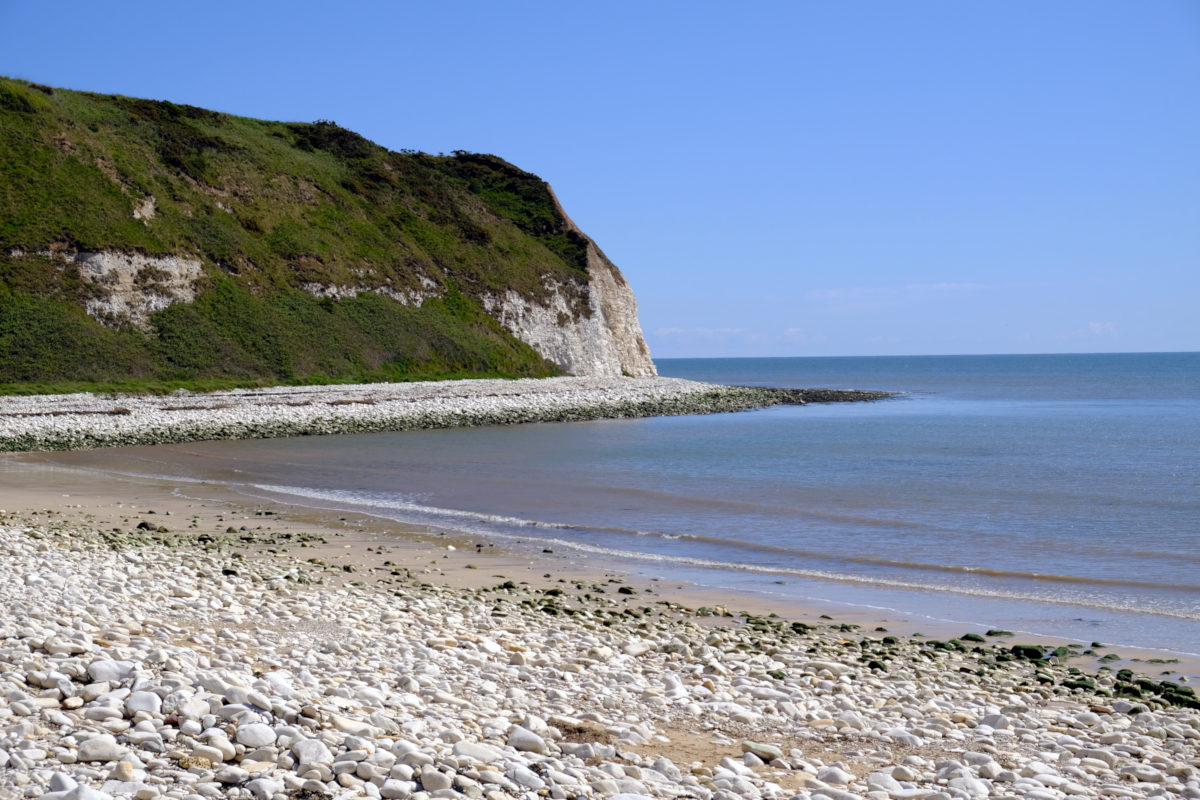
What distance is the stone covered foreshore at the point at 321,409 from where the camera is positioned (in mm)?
31719

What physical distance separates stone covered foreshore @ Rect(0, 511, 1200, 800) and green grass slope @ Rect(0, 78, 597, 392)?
40.9m

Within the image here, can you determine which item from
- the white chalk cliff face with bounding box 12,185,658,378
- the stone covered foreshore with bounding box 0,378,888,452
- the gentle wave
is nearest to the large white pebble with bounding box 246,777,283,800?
the gentle wave

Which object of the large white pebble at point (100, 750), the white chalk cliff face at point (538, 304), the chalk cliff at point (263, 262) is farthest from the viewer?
the white chalk cliff face at point (538, 304)

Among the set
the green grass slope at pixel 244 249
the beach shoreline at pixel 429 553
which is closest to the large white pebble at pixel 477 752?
the beach shoreline at pixel 429 553

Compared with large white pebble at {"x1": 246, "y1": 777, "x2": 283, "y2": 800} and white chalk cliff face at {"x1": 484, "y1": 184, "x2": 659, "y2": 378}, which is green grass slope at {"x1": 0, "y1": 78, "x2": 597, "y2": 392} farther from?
large white pebble at {"x1": 246, "y1": 777, "x2": 283, "y2": 800}

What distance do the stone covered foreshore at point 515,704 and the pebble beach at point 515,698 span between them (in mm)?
23

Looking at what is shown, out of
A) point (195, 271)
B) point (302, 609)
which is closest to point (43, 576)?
point (302, 609)

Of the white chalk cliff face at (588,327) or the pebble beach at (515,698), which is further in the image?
the white chalk cliff face at (588,327)

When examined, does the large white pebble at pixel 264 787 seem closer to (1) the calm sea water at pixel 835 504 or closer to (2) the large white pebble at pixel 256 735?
(2) the large white pebble at pixel 256 735

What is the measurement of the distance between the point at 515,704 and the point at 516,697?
0.14 metres

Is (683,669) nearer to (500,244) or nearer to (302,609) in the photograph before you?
(302,609)

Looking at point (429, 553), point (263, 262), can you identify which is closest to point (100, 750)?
point (429, 553)

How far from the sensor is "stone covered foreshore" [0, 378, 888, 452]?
104ft

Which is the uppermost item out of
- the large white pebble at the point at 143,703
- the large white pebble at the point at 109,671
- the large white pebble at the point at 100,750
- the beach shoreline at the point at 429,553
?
the large white pebble at the point at 109,671
